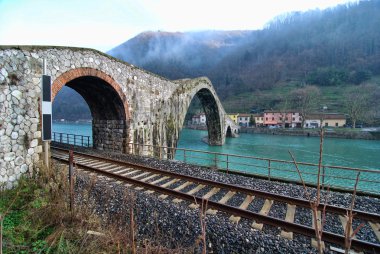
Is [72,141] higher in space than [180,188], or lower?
higher

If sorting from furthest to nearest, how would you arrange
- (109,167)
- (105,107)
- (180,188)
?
(105,107), (109,167), (180,188)

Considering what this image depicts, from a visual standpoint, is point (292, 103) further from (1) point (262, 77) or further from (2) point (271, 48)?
(2) point (271, 48)

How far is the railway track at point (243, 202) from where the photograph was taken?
398 cm

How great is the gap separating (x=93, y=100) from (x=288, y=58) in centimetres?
13953

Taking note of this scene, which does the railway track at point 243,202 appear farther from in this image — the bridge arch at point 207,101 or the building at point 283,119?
the building at point 283,119

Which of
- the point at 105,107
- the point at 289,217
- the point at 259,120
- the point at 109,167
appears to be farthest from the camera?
the point at 259,120

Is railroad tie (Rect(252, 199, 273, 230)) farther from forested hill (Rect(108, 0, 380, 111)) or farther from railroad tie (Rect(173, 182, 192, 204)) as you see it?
forested hill (Rect(108, 0, 380, 111))

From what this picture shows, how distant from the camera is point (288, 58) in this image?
13025cm

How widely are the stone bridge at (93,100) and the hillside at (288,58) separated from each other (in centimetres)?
6132

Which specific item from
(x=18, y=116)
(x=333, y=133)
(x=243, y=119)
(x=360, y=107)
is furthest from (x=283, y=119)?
(x=18, y=116)

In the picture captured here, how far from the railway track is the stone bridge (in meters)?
2.03

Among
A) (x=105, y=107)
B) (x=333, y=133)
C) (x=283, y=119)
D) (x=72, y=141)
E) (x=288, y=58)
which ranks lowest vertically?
(x=333, y=133)

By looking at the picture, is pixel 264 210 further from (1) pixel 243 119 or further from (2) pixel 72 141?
(1) pixel 243 119

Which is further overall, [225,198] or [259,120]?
[259,120]
